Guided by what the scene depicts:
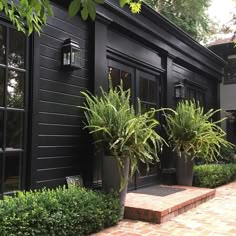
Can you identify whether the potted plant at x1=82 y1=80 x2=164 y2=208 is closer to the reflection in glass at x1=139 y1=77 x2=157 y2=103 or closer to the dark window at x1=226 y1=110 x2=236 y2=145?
the reflection in glass at x1=139 y1=77 x2=157 y2=103

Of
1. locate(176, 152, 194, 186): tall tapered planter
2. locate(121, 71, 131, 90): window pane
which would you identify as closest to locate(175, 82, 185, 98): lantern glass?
locate(176, 152, 194, 186): tall tapered planter

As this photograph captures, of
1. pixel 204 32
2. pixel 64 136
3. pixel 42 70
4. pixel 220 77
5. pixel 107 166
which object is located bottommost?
pixel 107 166

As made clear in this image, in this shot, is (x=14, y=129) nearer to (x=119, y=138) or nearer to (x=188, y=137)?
(x=119, y=138)

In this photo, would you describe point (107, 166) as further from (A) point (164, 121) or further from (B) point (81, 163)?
(A) point (164, 121)

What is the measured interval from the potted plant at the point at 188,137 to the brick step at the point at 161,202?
1.91 feet

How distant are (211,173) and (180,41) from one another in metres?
2.83

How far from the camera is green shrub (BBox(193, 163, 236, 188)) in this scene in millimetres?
7254

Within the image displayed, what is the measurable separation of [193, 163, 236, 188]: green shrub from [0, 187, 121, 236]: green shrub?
326 centimetres

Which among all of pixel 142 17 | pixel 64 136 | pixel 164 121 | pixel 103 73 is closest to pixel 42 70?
pixel 64 136

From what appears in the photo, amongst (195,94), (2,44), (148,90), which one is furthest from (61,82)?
(195,94)

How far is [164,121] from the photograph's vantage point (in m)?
7.30

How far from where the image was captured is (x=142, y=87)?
6.65 metres

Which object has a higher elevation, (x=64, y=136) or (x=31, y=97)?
(x=31, y=97)

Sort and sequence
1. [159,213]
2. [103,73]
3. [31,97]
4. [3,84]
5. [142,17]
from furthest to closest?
A: [142,17] < [103,73] < [159,213] < [31,97] < [3,84]
